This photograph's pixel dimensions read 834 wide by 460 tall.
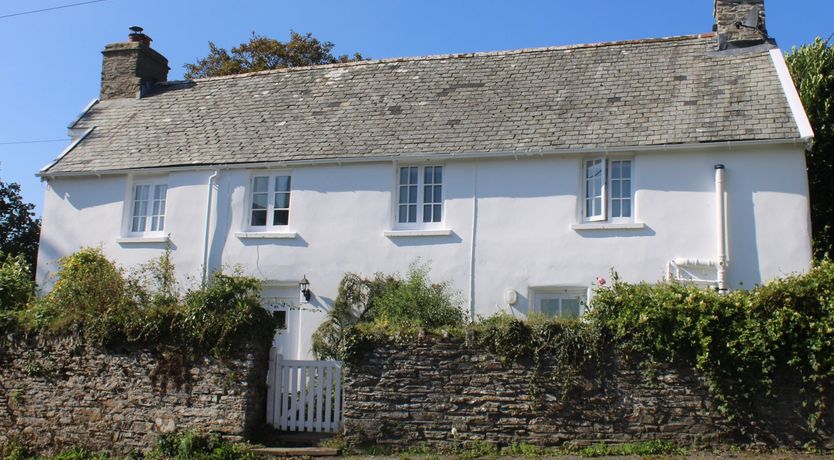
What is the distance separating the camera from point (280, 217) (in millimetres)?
17938

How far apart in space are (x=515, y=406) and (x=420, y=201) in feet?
21.3

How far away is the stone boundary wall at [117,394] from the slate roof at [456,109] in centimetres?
A: 624

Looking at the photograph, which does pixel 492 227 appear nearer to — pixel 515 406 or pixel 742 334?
pixel 515 406

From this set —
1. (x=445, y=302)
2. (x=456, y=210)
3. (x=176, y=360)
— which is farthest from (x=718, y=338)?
(x=176, y=360)

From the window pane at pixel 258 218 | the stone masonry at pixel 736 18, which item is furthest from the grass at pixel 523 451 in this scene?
the stone masonry at pixel 736 18

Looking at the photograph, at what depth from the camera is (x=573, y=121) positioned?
A: 16922mm

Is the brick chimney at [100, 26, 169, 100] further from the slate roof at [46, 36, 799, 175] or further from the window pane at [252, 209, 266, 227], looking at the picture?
the window pane at [252, 209, 266, 227]

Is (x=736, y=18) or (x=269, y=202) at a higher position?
(x=736, y=18)

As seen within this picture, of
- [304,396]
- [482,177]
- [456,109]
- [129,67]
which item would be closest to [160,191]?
[129,67]

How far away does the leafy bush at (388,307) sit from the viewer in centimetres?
1359

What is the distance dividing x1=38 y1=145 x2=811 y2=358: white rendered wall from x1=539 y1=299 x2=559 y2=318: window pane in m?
0.38

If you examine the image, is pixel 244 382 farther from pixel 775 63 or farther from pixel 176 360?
pixel 775 63

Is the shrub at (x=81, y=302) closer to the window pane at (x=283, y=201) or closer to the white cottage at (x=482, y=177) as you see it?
the white cottage at (x=482, y=177)

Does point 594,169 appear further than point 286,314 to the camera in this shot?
No
